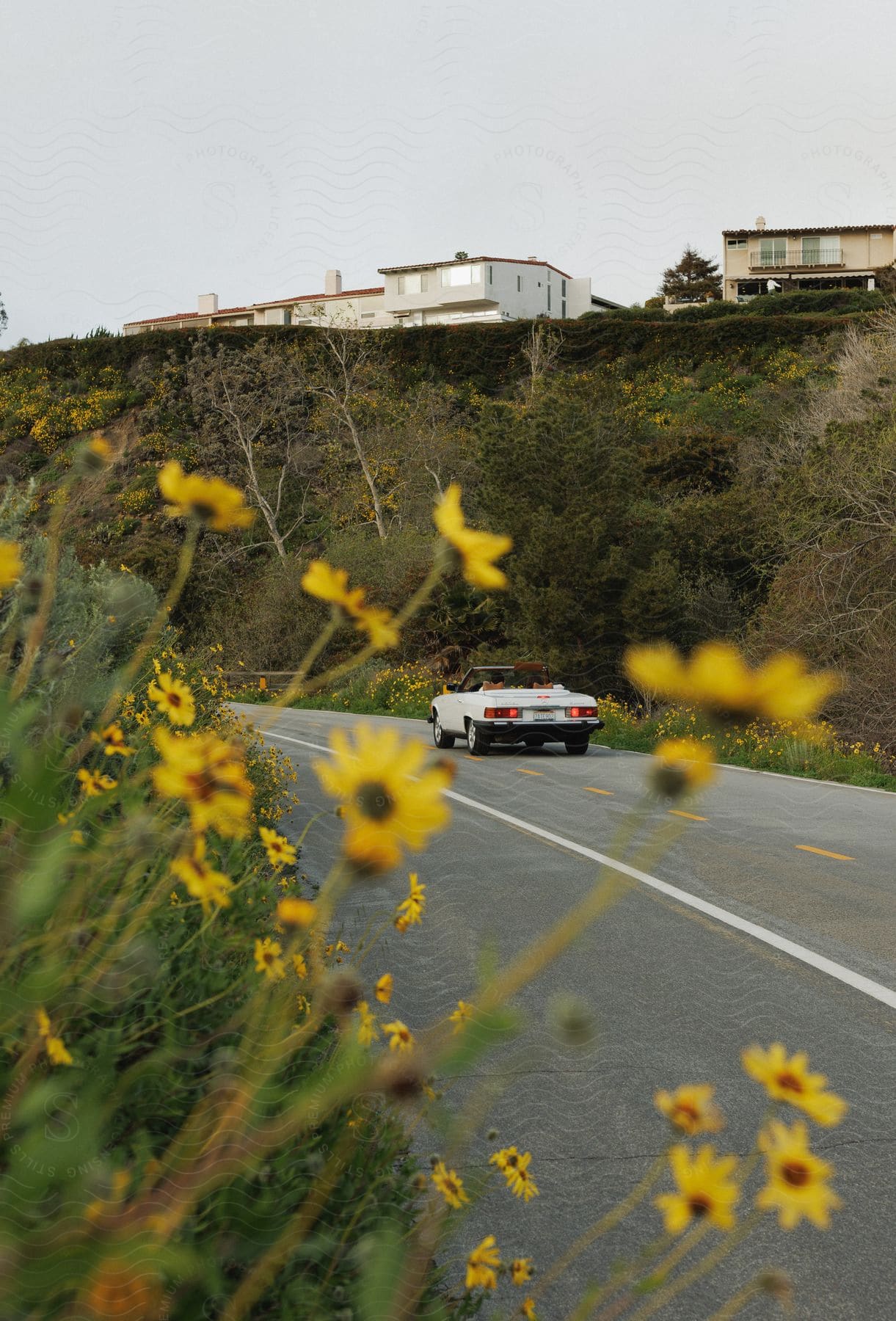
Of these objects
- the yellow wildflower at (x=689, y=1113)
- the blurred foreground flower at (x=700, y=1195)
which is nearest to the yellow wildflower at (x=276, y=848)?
the yellow wildflower at (x=689, y=1113)

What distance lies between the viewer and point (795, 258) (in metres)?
81.2

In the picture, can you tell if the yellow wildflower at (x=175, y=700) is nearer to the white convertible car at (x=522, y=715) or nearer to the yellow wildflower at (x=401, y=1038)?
the yellow wildflower at (x=401, y=1038)

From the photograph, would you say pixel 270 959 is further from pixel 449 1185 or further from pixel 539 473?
pixel 539 473

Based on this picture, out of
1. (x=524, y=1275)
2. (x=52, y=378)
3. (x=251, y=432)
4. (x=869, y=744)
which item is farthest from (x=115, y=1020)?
(x=52, y=378)

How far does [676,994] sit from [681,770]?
4953mm

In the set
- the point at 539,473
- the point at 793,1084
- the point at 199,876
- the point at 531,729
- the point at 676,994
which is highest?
the point at 539,473

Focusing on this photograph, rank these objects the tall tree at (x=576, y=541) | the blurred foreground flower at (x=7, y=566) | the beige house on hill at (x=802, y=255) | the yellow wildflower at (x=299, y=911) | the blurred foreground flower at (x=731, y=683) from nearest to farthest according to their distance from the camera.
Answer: the blurred foreground flower at (x=731, y=683), the yellow wildflower at (x=299, y=911), the blurred foreground flower at (x=7, y=566), the tall tree at (x=576, y=541), the beige house on hill at (x=802, y=255)

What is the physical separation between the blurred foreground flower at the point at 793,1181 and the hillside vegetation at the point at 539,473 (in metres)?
2.59

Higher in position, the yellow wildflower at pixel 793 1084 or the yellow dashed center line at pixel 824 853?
the yellow wildflower at pixel 793 1084

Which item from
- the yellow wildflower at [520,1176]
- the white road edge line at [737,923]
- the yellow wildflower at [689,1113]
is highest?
the yellow wildflower at [689,1113]

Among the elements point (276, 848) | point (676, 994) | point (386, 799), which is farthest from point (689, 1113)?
point (676, 994)

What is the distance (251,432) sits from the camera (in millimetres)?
49469

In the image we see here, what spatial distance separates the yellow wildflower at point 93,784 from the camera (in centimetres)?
213

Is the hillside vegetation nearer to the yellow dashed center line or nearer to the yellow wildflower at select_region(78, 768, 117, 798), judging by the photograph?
the yellow wildflower at select_region(78, 768, 117, 798)
